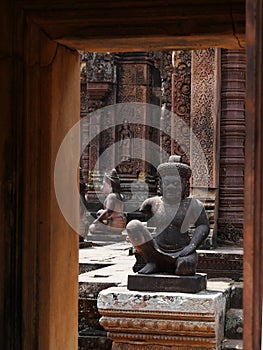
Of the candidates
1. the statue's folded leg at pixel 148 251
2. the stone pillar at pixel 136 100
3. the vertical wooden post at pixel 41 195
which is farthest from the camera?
the stone pillar at pixel 136 100

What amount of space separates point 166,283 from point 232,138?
3.56 meters

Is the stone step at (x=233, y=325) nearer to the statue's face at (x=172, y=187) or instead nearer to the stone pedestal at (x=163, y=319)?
the stone pedestal at (x=163, y=319)

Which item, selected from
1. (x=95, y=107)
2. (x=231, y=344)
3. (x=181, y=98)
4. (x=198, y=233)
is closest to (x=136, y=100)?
(x=95, y=107)

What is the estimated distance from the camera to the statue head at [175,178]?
6.48 metres

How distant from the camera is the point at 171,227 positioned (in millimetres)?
6512

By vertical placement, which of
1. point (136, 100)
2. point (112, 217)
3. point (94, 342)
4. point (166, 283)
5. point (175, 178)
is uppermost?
point (136, 100)

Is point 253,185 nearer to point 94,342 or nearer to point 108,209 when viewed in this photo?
point 94,342

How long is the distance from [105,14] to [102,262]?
613 cm

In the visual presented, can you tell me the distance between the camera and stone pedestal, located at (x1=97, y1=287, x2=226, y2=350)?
590cm

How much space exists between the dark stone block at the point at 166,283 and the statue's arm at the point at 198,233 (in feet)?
0.63

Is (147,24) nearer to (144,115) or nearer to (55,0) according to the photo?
(55,0)

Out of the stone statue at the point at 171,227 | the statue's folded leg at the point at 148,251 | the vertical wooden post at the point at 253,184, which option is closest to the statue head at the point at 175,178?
the stone statue at the point at 171,227

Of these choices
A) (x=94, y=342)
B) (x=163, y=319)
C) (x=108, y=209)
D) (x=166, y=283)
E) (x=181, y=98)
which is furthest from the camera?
(x=108, y=209)

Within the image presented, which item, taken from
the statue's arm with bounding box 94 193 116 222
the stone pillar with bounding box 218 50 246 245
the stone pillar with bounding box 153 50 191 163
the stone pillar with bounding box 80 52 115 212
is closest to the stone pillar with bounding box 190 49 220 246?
the stone pillar with bounding box 218 50 246 245
